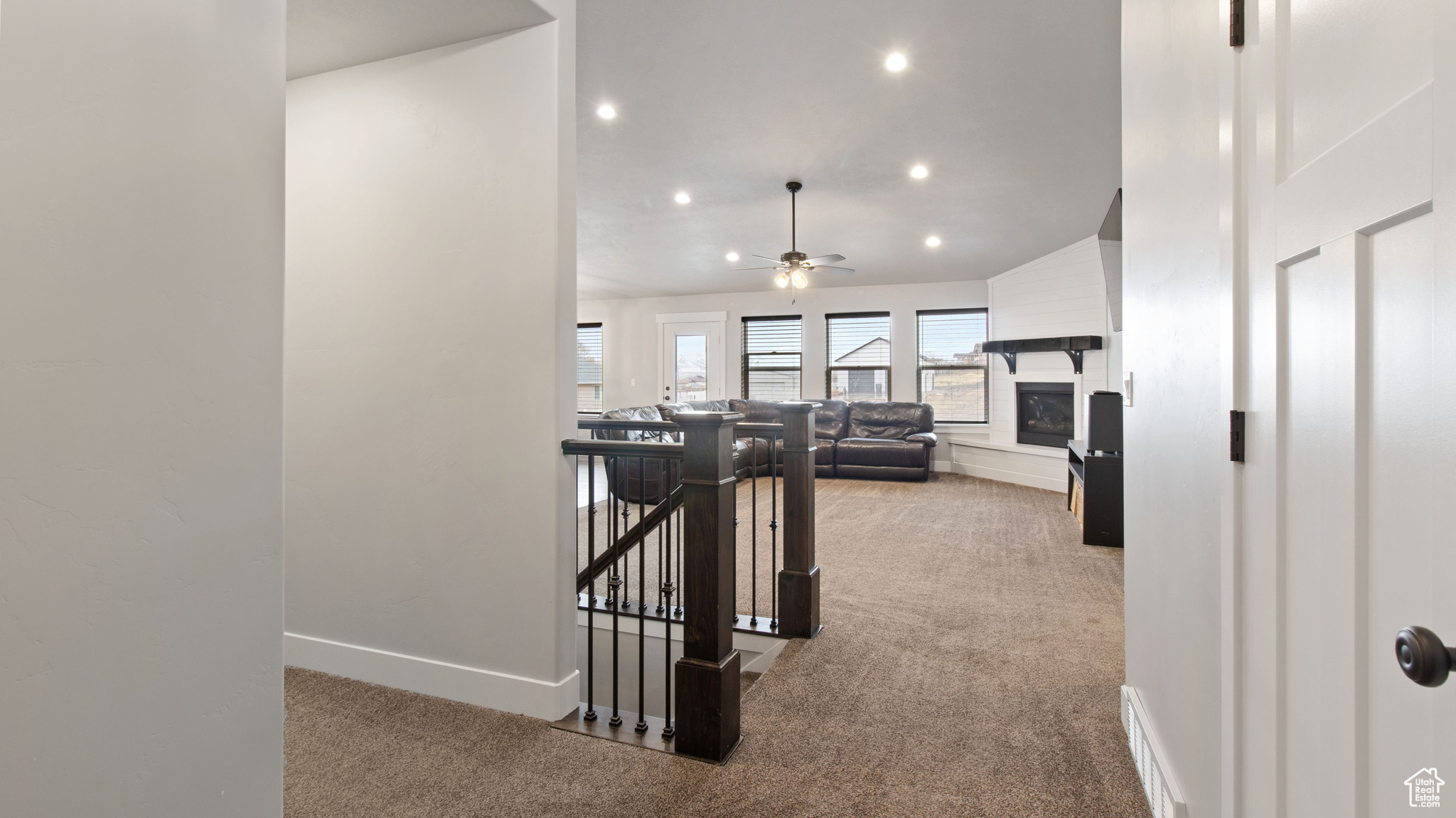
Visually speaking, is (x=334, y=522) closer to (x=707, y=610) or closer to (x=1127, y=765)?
(x=707, y=610)

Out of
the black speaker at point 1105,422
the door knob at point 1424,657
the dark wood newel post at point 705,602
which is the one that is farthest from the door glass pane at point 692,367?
the door knob at point 1424,657

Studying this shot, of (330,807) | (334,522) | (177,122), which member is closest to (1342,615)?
(177,122)

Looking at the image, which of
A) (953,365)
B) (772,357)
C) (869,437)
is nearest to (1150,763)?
(869,437)

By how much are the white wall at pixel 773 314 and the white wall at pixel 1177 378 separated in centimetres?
682

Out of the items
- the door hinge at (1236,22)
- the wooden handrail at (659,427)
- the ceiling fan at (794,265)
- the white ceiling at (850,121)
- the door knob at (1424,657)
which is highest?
the white ceiling at (850,121)

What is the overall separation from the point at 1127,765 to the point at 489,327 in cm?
240

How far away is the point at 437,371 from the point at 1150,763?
8.19 ft

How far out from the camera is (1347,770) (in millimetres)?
734

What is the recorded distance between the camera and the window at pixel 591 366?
10.5 metres

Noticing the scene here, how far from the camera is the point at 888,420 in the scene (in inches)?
334

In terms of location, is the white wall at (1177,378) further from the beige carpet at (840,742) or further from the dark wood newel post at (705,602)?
the dark wood newel post at (705,602)

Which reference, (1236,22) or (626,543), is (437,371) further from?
(1236,22)

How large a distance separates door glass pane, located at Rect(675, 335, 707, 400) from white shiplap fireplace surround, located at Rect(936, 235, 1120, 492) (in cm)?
356

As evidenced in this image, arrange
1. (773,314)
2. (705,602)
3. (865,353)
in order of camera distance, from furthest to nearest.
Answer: (773,314)
(865,353)
(705,602)
